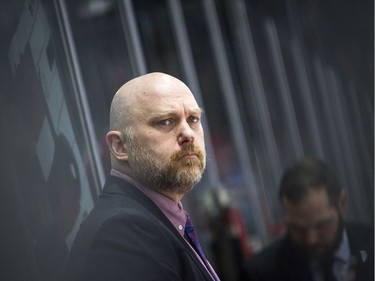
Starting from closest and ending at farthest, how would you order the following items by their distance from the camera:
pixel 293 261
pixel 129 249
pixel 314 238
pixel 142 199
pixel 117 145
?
pixel 129 249, pixel 142 199, pixel 117 145, pixel 293 261, pixel 314 238

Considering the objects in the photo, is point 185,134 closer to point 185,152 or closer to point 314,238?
point 185,152

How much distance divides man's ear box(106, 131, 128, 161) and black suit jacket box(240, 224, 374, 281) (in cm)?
136

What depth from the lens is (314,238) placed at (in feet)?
11.6

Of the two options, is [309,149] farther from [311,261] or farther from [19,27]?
[19,27]

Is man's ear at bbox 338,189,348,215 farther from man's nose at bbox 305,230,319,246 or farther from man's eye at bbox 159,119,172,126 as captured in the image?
man's eye at bbox 159,119,172,126

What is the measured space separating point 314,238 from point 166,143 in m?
1.63

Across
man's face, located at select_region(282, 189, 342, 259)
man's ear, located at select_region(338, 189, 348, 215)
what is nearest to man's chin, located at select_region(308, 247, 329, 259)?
man's face, located at select_region(282, 189, 342, 259)

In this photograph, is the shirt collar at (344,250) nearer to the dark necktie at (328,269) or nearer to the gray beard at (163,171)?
the dark necktie at (328,269)

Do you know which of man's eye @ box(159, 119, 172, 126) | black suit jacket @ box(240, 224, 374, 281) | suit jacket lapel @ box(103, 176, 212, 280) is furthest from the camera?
black suit jacket @ box(240, 224, 374, 281)

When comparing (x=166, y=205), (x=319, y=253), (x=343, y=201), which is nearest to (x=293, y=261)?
(x=319, y=253)

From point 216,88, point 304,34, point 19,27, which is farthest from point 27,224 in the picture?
point 304,34

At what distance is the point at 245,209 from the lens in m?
4.10

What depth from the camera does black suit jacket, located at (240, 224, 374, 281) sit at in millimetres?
3371

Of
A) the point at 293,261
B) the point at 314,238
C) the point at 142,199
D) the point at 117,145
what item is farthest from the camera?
the point at 314,238
